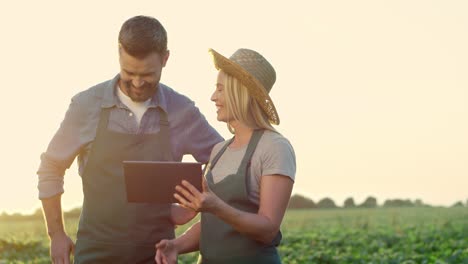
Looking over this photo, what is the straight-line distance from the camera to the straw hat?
3533 mm

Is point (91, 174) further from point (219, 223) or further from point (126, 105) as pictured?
point (219, 223)

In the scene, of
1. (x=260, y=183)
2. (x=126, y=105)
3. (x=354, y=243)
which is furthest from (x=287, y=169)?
(x=354, y=243)

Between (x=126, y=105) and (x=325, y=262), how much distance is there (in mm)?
7081

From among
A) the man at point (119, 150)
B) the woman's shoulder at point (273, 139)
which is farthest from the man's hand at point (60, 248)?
the woman's shoulder at point (273, 139)

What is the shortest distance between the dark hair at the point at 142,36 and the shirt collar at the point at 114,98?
0.85 ft

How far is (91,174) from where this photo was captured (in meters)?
4.33

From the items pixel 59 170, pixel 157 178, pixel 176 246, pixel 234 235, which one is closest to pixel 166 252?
pixel 176 246

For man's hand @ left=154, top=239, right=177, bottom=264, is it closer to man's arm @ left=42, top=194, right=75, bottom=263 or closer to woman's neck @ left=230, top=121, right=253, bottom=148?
woman's neck @ left=230, top=121, right=253, bottom=148

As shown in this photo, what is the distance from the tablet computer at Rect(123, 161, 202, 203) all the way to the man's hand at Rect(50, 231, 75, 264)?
995 millimetres

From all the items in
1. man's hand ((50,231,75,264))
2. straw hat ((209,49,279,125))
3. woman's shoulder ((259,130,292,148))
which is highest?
straw hat ((209,49,279,125))

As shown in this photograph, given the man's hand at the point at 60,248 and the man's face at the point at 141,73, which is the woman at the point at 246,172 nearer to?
the man's face at the point at 141,73

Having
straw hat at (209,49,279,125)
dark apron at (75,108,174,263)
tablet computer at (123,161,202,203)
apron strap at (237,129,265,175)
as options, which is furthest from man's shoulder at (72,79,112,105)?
apron strap at (237,129,265,175)

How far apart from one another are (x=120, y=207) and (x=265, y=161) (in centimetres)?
109

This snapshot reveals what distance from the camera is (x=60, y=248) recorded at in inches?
173
